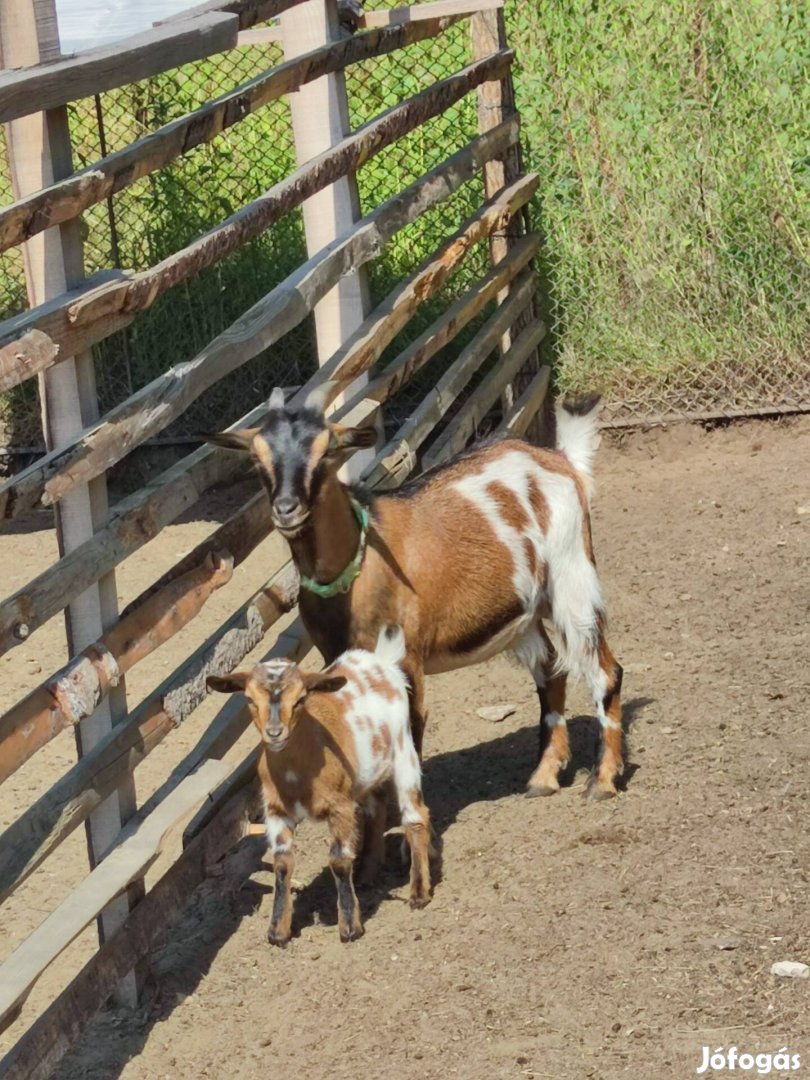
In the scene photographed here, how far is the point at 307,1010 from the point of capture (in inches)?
183

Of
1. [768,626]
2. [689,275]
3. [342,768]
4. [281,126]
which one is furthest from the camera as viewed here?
[281,126]

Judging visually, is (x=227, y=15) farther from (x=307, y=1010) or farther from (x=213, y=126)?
(x=307, y=1010)

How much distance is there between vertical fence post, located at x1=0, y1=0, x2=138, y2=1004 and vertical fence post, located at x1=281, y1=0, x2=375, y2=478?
206cm

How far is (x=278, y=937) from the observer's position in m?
5.02

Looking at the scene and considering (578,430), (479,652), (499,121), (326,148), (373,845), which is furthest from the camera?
(499,121)

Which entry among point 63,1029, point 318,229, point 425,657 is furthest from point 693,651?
point 63,1029

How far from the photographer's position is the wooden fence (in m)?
4.22

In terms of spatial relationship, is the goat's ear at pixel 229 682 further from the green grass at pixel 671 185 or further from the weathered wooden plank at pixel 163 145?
the green grass at pixel 671 185

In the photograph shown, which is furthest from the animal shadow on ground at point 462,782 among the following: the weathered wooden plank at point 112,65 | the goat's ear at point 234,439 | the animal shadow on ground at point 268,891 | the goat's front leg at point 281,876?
the weathered wooden plank at point 112,65

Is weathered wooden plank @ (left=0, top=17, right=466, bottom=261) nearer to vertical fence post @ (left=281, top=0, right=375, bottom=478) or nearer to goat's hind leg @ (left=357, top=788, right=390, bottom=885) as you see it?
vertical fence post @ (left=281, top=0, right=375, bottom=478)

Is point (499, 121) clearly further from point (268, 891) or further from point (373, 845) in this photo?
point (268, 891)

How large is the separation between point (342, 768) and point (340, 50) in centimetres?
312

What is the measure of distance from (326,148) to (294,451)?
2315 millimetres

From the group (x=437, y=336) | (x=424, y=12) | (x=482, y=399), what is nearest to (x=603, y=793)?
(x=437, y=336)
